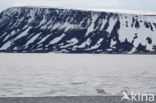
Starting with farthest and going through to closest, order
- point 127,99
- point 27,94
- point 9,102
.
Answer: point 27,94 < point 127,99 < point 9,102

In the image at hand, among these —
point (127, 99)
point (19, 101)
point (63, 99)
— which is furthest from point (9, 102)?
point (127, 99)

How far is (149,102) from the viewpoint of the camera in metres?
22.1

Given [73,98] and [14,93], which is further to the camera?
[14,93]

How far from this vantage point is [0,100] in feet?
75.5

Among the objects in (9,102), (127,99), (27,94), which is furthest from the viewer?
(27,94)

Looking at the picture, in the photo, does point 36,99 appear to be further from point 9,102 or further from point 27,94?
point 27,94

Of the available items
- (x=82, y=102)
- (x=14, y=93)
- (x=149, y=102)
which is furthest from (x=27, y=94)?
(x=149, y=102)

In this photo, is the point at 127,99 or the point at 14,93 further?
the point at 14,93

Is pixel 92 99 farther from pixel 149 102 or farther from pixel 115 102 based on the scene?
pixel 149 102

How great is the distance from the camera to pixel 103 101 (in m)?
22.7

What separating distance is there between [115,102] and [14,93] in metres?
10.5

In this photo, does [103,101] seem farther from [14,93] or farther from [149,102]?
[14,93]

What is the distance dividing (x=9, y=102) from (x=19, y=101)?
2.25 ft

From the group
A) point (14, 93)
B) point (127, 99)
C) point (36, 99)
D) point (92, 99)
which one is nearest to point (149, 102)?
point (127, 99)
